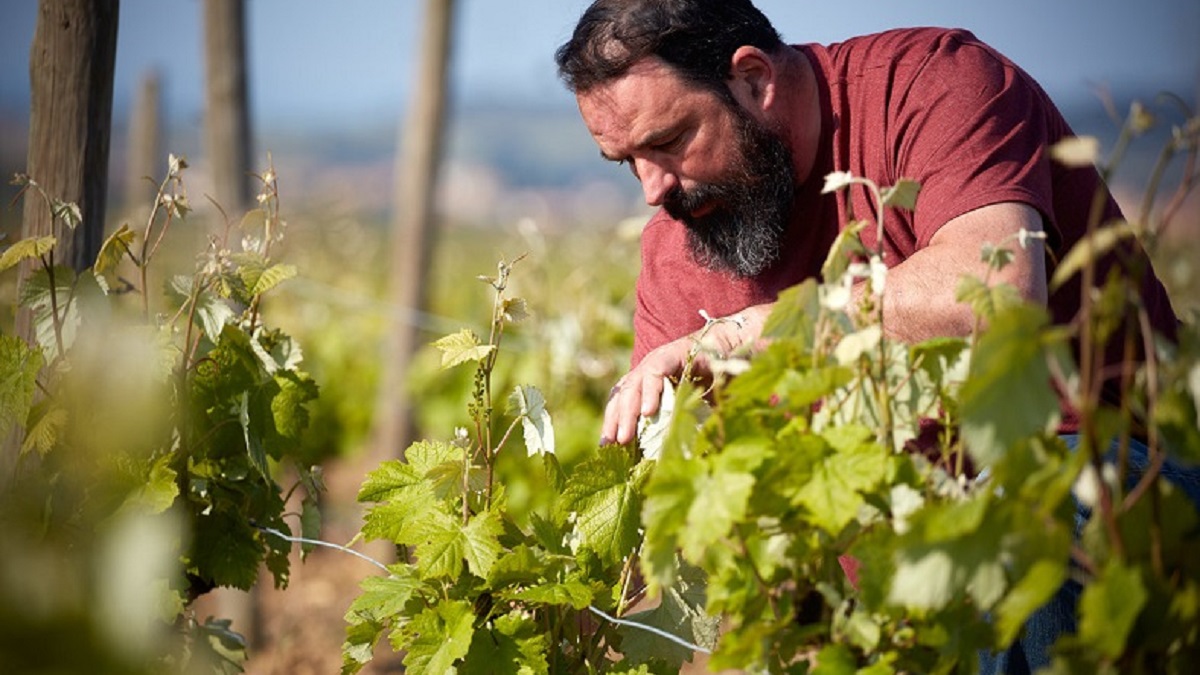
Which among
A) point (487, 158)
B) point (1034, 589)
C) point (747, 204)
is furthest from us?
point (487, 158)

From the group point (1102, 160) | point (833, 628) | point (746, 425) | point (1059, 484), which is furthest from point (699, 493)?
point (1102, 160)

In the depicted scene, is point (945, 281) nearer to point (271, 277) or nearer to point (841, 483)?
point (841, 483)

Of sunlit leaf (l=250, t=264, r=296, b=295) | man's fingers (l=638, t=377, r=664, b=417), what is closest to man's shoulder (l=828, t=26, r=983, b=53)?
man's fingers (l=638, t=377, r=664, b=417)

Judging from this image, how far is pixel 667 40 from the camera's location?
2.38m

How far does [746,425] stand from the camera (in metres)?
1.50

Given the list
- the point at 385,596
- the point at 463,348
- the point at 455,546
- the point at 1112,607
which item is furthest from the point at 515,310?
the point at 1112,607

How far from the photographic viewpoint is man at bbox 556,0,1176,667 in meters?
2.08

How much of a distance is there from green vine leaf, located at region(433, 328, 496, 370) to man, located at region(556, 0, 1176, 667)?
234mm

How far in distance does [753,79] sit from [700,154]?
195 mm

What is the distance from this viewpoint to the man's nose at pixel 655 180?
7.91 ft

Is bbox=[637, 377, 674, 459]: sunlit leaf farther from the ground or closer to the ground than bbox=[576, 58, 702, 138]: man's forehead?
closer to the ground

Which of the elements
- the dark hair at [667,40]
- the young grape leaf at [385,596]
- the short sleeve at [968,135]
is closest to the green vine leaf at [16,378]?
the young grape leaf at [385,596]

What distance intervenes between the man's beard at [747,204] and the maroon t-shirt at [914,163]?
2.4 inches

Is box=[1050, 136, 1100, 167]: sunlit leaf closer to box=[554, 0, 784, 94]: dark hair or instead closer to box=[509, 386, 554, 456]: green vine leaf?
box=[509, 386, 554, 456]: green vine leaf
